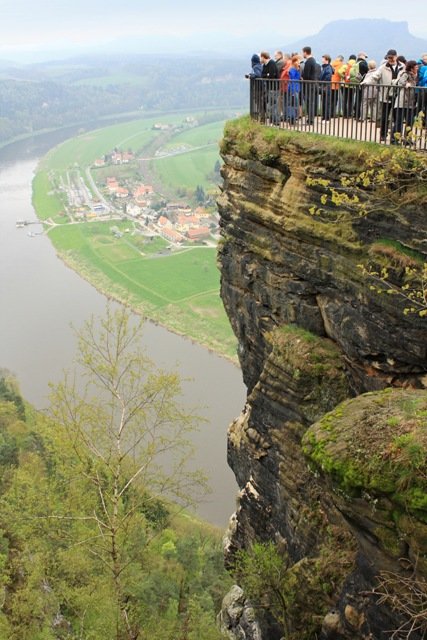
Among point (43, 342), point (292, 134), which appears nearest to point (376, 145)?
point (292, 134)

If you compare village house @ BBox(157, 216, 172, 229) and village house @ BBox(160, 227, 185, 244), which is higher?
village house @ BBox(157, 216, 172, 229)

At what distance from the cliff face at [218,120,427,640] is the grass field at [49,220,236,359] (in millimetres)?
28507

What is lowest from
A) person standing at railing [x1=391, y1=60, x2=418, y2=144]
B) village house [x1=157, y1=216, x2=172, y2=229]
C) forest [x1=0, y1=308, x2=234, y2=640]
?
village house [x1=157, y1=216, x2=172, y2=229]

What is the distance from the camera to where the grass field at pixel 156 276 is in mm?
46625

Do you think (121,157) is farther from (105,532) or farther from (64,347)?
(105,532)

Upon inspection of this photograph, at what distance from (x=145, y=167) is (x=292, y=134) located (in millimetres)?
106714

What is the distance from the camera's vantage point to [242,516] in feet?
44.1

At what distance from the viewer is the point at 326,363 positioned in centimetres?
1068

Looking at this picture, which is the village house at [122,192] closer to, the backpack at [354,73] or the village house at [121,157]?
the village house at [121,157]

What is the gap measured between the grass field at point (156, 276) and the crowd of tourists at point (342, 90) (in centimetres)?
2866

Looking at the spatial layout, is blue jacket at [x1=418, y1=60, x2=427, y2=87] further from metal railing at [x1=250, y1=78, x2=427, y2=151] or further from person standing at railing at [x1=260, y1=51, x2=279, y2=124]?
person standing at railing at [x1=260, y1=51, x2=279, y2=124]

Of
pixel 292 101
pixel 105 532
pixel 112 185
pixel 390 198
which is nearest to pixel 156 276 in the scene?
pixel 112 185

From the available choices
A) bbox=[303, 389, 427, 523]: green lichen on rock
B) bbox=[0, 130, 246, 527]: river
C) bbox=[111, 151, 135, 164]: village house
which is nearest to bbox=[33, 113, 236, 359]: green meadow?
bbox=[0, 130, 246, 527]: river

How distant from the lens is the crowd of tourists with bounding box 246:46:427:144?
9992mm
